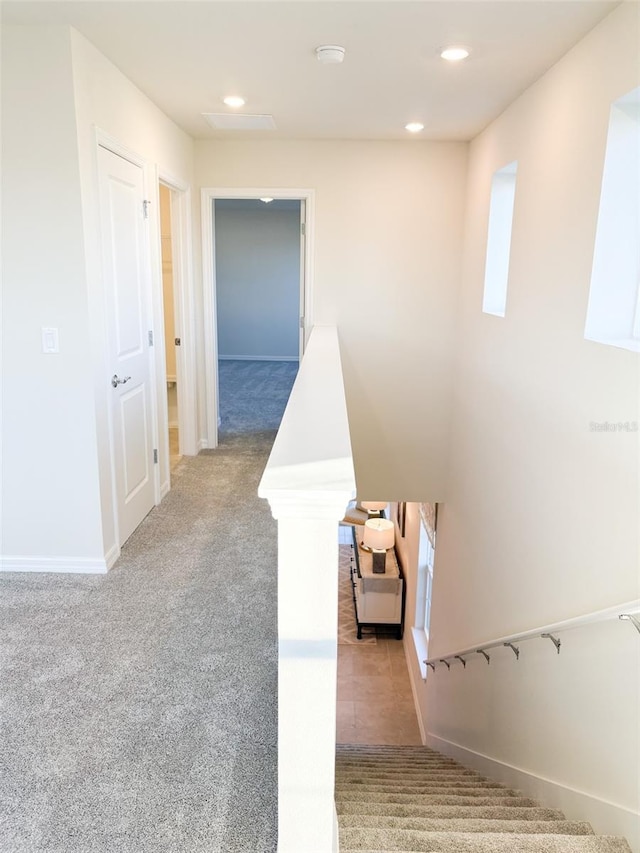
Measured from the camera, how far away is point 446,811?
6.88 ft

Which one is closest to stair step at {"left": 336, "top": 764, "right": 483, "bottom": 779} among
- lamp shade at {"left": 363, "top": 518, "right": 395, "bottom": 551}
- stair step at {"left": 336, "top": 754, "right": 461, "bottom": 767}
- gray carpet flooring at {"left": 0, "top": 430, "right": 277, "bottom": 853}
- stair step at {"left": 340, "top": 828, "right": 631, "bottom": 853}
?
stair step at {"left": 336, "top": 754, "right": 461, "bottom": 767}

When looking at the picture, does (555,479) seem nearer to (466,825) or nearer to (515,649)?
(515,649)

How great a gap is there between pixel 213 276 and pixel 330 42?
256 centimetres

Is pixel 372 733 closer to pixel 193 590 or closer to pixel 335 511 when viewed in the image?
pixel 193 590

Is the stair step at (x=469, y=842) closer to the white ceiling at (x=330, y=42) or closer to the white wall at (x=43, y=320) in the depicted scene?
the white wall at (x=43, y=320)

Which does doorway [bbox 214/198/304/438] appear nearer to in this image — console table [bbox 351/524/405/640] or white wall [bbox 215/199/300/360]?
white wall [bbox 215/199/300/360]

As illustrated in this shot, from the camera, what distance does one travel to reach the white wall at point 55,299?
254cm

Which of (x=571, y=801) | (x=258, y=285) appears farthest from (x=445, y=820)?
(x=258, y=285)

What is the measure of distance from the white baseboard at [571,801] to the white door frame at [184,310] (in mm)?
3099

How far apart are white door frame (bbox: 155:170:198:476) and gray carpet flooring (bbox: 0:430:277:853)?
1621mm

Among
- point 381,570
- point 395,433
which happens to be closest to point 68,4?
point 395,433

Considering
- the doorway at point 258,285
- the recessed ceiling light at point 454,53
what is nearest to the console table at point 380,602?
the doorway at point 258,285

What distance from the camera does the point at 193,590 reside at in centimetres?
288

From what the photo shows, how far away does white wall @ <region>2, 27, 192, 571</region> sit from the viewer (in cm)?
254
